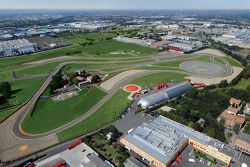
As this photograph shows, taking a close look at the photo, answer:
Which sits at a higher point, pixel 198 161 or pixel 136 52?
pixel 136 52

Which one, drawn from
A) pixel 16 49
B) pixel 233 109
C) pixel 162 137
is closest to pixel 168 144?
pixel 162 137

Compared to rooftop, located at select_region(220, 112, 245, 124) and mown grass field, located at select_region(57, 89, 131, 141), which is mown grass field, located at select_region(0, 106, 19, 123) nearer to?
mown grass field, located at select_region(57, 89, 131, 141)

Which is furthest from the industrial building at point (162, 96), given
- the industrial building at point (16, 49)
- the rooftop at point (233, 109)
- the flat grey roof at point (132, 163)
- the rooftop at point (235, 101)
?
the industrial building at point (16, 49)

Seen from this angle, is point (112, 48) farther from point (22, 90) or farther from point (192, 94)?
point (192, 94)

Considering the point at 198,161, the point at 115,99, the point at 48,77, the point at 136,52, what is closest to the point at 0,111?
the point at 48,77

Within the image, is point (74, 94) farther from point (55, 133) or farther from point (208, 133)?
point (208, 133)

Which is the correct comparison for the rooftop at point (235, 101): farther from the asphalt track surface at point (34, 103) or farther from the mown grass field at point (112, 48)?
the mown grass field at point (112, 48)

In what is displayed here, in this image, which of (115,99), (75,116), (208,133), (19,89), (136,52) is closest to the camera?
(208,133)

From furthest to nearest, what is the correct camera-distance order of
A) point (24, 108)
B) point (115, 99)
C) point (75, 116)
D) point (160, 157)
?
point (115, 99)
point (24, 108)
point (75, 116)
point (160, 157)
